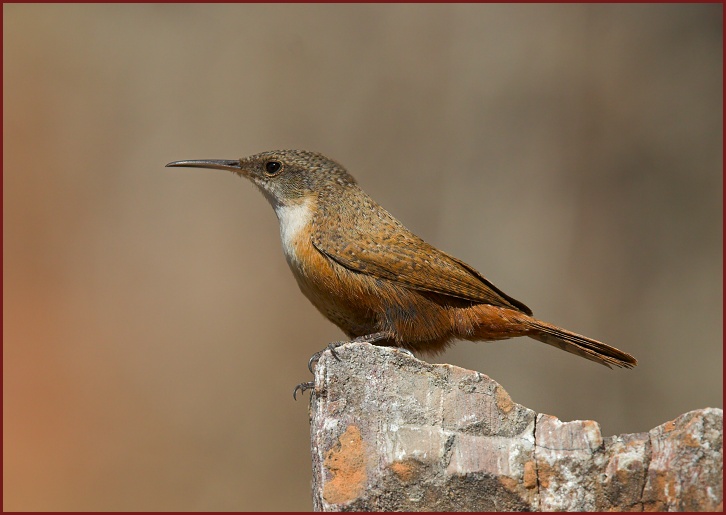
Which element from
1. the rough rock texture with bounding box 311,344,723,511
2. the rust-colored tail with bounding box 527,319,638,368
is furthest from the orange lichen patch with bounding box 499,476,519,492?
the rust-colored tail with bounding box 527,319,638,368

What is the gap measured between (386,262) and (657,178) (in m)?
6.30

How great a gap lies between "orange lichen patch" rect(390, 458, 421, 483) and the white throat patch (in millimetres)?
1663

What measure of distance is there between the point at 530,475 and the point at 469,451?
0.84 ft

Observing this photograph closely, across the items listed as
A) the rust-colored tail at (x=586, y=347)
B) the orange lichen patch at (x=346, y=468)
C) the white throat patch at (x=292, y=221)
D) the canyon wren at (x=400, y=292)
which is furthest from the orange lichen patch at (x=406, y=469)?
the white throat patch at (x=292, y=221)

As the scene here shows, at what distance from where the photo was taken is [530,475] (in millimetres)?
3418

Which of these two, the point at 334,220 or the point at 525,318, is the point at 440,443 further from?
the point at 334,220

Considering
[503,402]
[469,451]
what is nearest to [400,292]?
[503,402]

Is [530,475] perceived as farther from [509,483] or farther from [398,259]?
[398,259]

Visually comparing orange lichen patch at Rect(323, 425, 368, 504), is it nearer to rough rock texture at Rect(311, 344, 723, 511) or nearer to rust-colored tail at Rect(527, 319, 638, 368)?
rough rock texture at Rect(311, 344, 723, 511)

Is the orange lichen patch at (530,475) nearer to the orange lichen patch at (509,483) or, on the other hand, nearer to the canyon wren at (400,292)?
the orange lichen patch at (509,483)

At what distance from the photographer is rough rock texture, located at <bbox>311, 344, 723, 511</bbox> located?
327 cm

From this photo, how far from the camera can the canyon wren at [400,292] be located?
4.59 meters

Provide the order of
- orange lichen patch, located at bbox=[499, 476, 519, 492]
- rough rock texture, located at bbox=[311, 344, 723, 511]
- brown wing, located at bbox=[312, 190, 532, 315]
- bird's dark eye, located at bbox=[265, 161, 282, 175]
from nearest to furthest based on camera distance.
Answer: rough rock texture, located at bbox=[311, 344, 723, 511], orange lichen patch, located at bbox=[499, 476, 519, 492], brown wing, located at bbox=[312, 190, 532, 315], bird's dark eye, located at bbox=[265, 161, 282, 175]

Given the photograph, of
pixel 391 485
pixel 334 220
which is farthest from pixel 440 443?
pixel 334 220
